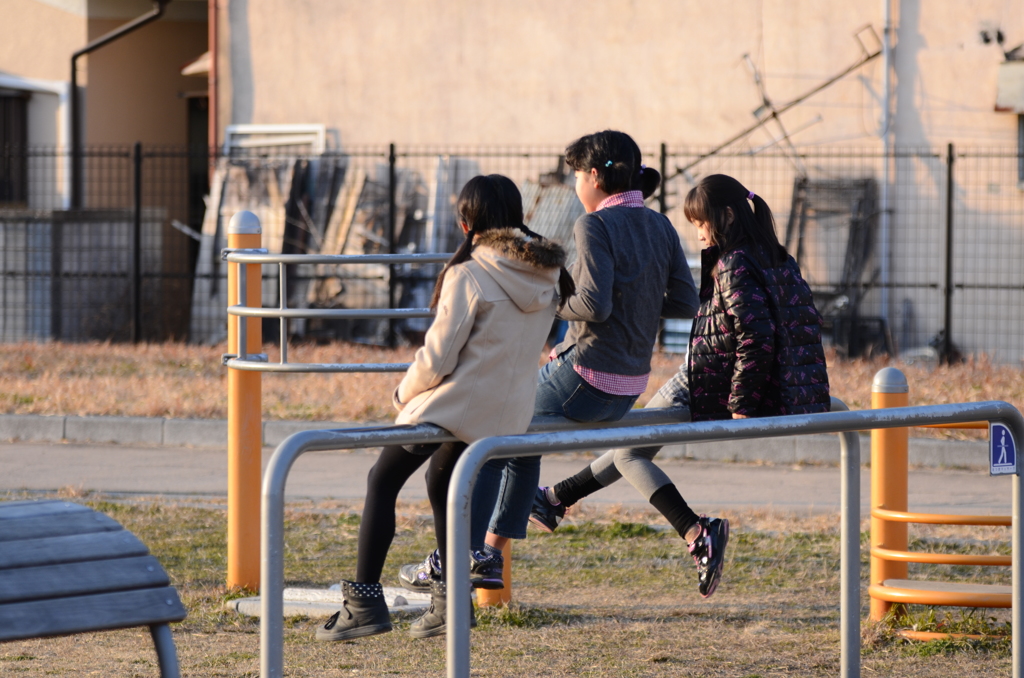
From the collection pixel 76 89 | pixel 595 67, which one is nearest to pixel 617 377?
pixel 595 67

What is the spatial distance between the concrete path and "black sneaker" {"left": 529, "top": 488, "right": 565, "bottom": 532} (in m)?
2.65

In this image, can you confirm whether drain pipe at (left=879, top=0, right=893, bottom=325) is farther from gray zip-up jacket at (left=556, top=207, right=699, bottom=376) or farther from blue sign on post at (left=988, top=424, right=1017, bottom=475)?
blue sign on post at (left=988, top=424, right=1017, bottom=475)

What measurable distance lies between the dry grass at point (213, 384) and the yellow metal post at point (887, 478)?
4.08 meters

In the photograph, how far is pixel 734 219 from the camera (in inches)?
159

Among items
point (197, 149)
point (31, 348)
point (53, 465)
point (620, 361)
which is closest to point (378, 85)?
point (197, 149)

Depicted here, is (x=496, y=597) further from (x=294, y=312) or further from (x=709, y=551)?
(x=294, y=312)

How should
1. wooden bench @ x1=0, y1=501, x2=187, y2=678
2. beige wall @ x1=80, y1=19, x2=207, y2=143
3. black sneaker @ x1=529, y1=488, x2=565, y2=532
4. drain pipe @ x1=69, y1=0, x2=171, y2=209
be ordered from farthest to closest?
beige wall @ x1=80, y1=19, x2=207, y2=143 → drain pipe @ x1=69, y1=0, x2=171, y2=209 → black sneaker @ x1=529, y1=488, x2=565, y2=532 → wooden bench @ x1=0, y1=501, x2=187, y2=678

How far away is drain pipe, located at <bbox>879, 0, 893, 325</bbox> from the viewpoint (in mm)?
14203

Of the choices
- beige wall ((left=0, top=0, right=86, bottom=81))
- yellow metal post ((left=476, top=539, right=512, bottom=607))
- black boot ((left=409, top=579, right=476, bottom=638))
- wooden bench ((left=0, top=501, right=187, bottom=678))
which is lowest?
yellow metal post ((left=476, top=539, right=512, bottom=607))

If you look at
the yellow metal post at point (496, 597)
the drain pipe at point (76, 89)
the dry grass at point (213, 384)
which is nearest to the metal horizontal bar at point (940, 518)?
the yellow metal post at point (496, 597)

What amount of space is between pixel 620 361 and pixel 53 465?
5366 mm

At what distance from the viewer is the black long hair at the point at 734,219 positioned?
4.04 m

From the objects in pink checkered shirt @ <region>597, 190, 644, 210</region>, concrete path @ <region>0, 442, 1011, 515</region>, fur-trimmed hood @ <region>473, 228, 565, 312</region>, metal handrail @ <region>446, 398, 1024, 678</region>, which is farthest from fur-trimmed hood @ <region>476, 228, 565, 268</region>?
concrete path @ <region>0, 442, 1011, 515</region>

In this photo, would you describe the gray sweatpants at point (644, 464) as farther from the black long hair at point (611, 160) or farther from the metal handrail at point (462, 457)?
the metal handrail at point (462, 457)
